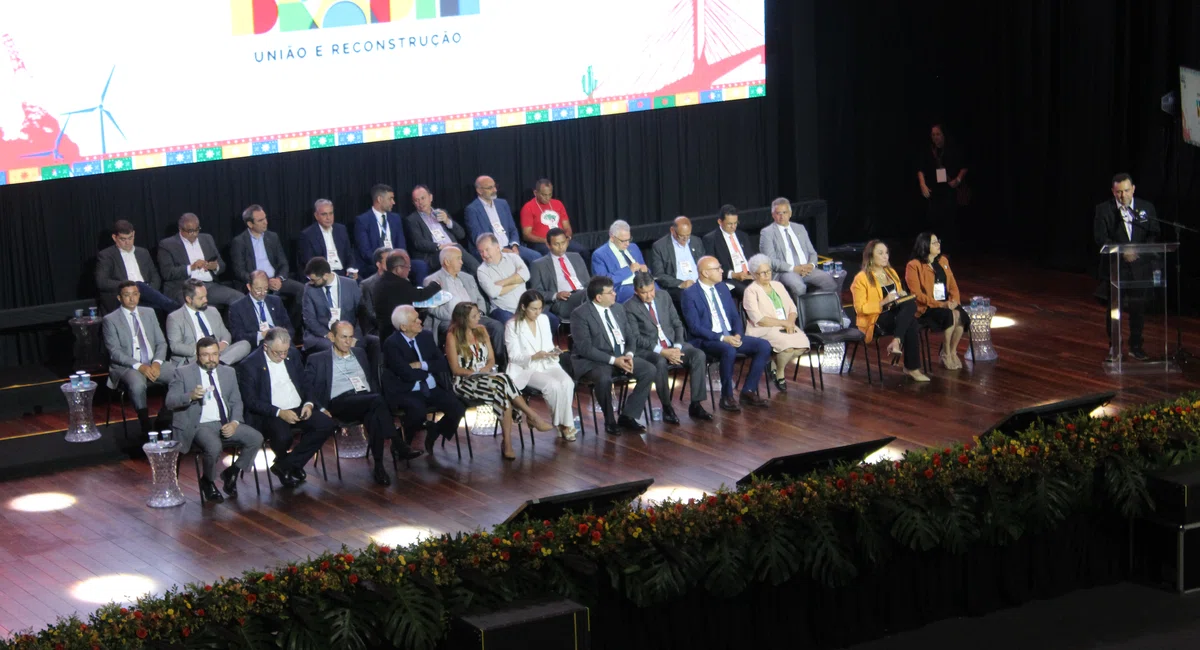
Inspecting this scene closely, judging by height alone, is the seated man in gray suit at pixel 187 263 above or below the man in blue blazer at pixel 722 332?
above

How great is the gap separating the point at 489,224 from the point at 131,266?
2.76 meters

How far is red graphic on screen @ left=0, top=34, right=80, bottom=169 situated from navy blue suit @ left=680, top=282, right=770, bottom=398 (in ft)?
14.4

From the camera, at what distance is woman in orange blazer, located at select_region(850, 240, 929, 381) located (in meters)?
11.0

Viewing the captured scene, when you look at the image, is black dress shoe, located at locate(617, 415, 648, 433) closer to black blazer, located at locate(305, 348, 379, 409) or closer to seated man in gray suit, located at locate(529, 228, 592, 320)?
seated man in gray suit, located at locate(529, 228, 592, 320)

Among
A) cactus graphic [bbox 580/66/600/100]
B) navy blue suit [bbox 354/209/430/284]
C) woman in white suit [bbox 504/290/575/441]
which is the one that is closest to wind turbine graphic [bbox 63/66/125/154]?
navy blue suit [bbox 354/209/430/284]

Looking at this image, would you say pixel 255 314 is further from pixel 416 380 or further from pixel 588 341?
pixel 588 341

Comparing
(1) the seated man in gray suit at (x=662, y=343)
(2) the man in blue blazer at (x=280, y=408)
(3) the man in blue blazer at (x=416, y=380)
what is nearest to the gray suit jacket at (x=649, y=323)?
(1) the seated man in gray suit at (x=662, y=343)

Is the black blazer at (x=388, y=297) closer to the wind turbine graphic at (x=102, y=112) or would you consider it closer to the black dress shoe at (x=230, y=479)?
the black dress shoe at (x=230, y=479)

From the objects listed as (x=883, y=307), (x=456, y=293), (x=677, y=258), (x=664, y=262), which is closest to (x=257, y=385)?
(x=456, y=293)

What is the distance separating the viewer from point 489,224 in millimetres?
12078

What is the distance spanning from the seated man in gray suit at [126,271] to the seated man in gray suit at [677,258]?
140 inches

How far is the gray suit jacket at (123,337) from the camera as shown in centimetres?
980

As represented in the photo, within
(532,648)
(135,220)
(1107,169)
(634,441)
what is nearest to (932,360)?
(634,441)

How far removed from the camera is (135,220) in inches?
444
